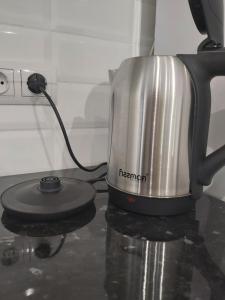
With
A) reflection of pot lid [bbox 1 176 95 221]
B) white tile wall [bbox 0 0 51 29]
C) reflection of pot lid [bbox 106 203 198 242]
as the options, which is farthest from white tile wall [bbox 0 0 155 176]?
reflection of pot lid [bbox 106 203 198 242]

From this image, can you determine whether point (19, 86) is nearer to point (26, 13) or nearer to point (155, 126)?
point (26, 13)

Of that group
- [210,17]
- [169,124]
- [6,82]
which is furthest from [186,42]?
[6,82]

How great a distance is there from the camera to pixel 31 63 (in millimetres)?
627

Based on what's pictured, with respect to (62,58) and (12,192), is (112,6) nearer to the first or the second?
(62,58)

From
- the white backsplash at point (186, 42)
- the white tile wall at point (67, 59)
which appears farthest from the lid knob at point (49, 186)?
the white backsplash at point (186, 42)

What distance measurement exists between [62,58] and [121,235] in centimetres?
45

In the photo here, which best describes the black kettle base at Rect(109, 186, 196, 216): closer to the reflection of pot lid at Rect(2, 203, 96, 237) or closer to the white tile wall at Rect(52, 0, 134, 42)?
the reflection of pot lid at Rect(2, 203, 96, 237)

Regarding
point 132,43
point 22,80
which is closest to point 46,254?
point 22,80

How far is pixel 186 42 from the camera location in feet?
2.15

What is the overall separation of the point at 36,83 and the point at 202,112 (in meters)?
0.37

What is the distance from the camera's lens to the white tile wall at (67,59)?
A: 2.03ft

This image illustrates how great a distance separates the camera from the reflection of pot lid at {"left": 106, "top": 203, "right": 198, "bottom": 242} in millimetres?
424

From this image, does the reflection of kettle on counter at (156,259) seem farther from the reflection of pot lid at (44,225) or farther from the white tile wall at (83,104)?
the white tile wall at (83,104)

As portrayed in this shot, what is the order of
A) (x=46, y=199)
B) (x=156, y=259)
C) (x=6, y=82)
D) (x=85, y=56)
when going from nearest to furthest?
(x=156, y=259) → (x=46, y=199) → (x=6, y=82) → (x=85, y=56)
